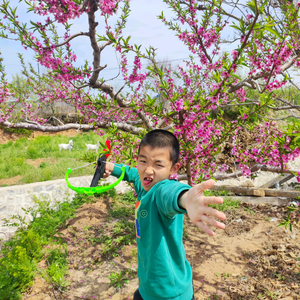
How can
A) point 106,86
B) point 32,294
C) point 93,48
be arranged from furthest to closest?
point 106,86 → point 93,48 → point 32,294

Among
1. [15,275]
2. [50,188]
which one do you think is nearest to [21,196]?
[50,188]

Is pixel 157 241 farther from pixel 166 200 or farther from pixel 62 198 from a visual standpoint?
pixel 62 198

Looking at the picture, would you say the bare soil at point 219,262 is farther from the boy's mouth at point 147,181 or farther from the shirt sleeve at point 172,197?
the shirt sleeve at point 172,197

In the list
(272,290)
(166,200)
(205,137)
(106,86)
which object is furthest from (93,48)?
(272,290)

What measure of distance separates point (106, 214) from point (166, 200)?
417 cm

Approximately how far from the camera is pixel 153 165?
1324mm

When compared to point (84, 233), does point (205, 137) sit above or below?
above

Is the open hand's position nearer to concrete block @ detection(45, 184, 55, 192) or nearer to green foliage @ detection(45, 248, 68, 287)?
green foliage @ detection(45, 248, 68, 287)

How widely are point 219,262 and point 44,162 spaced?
7393mm

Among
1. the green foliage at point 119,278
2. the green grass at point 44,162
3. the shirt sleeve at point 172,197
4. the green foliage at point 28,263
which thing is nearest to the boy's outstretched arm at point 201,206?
the shirt sleeve at point 172,197

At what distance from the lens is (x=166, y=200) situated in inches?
39.4

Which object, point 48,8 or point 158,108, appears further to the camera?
point 48,8

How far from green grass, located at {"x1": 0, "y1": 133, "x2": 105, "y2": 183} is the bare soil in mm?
2758

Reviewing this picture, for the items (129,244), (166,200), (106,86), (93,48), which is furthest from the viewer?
(129,244)
